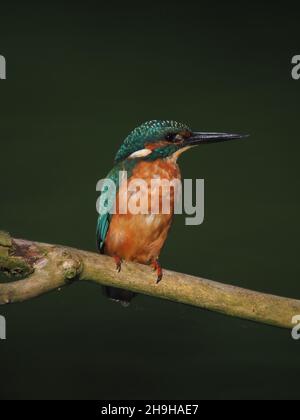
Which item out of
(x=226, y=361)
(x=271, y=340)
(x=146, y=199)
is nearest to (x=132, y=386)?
(x=226, y=361)

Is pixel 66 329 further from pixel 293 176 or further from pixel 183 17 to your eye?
pixel 183 17

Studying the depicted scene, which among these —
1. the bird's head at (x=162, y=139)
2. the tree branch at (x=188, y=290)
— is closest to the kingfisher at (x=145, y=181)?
the bird's head at (x=162, y=139)

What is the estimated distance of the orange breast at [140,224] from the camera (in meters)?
2.28

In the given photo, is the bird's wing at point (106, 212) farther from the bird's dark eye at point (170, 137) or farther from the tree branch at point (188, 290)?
the tree branch at point (188, 290)

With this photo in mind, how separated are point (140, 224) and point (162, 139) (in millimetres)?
286

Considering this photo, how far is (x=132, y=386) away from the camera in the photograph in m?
2.75

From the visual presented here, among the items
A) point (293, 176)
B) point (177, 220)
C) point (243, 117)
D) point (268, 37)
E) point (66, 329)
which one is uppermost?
point (268, 37)

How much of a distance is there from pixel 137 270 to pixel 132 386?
0.89 m

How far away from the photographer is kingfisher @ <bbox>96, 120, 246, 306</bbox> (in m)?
2.29

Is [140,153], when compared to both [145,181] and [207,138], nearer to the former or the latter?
[145,181]

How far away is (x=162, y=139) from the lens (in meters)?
2.33

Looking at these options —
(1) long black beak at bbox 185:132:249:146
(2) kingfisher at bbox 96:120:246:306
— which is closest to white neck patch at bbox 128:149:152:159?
(2) kingfisher at bbox 96:120:246:306

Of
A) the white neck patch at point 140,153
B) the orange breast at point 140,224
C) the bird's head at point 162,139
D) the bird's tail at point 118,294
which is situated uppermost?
the bird's head at point 162,139

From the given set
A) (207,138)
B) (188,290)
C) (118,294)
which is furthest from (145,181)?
(188,290)
